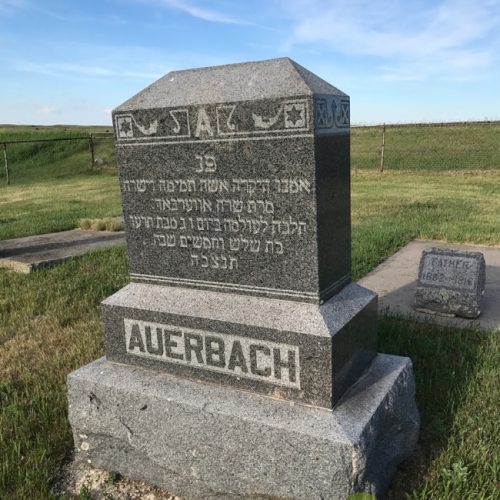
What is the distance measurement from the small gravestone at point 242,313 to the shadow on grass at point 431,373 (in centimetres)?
13

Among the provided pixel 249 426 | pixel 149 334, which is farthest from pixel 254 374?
pixel 149 334

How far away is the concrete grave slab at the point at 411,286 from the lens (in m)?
4.77

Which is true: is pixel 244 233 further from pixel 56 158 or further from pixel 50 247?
pixel 56 158

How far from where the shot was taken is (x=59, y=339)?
14.4ft

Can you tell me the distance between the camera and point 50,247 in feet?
26.2

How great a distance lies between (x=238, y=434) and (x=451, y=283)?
3.07 metres

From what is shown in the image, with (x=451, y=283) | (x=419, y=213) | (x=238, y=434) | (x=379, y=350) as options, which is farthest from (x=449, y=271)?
(x=419, y=213)

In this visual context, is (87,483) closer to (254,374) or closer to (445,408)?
(254,374)

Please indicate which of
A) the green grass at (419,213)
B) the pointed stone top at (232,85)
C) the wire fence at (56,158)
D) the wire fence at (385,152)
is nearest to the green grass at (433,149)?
the wire fence at (385,152)

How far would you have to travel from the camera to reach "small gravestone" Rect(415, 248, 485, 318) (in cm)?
477

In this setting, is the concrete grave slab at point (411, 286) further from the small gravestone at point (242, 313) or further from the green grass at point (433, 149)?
the green grass at point (433, 149)

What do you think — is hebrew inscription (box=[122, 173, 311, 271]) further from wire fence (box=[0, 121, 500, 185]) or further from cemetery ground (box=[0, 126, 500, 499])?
wire fence (box=[0, 121, 500, 185])

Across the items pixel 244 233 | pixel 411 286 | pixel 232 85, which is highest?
pixel 232 85

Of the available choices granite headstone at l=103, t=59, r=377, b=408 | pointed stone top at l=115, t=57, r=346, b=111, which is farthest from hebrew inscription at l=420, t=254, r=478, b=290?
pointed stone top at l=115, t=57, r=346, b=111
